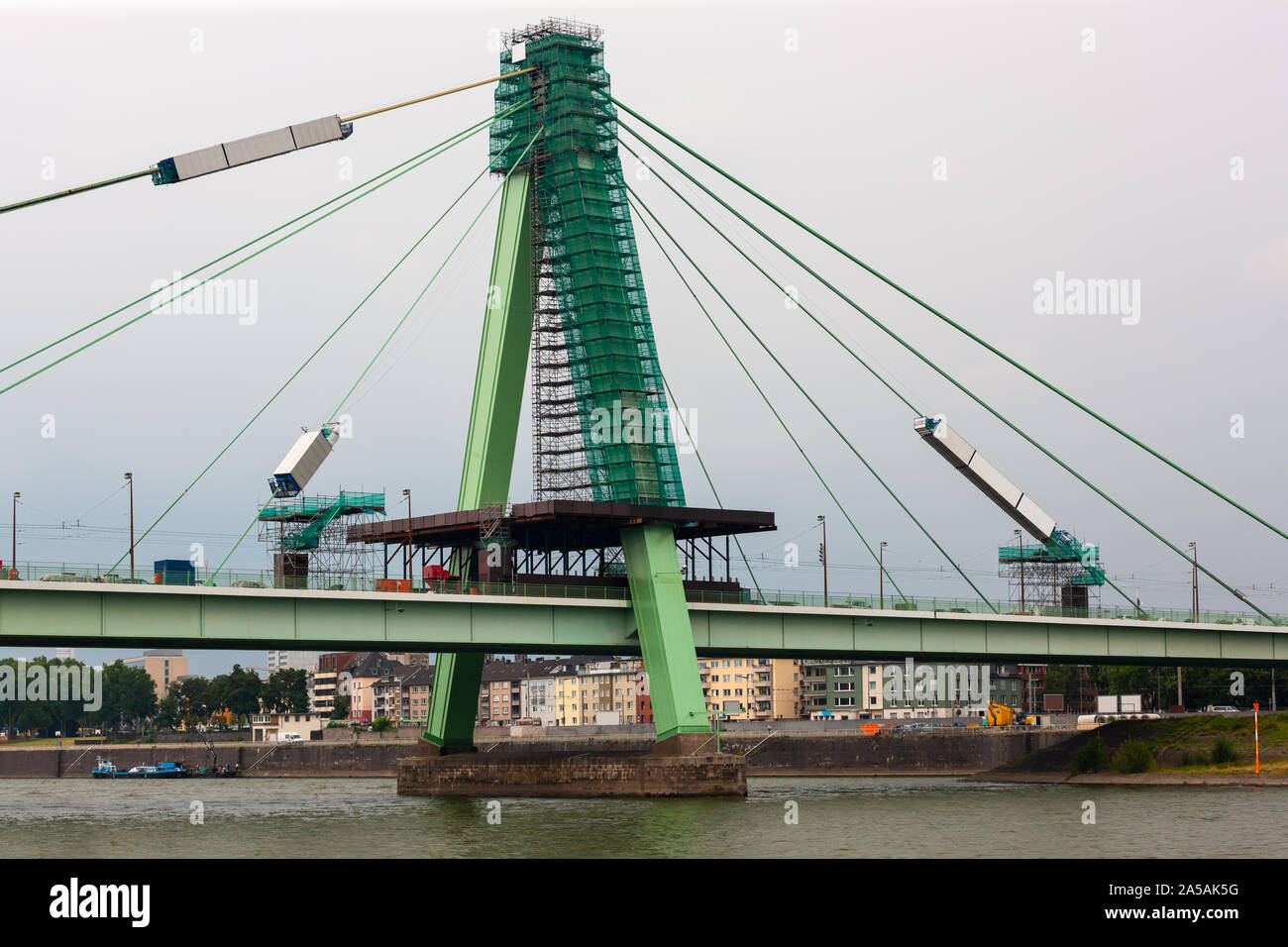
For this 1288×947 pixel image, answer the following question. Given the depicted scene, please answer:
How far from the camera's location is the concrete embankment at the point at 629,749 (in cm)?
12350

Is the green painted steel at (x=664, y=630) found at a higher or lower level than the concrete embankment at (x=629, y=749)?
higher

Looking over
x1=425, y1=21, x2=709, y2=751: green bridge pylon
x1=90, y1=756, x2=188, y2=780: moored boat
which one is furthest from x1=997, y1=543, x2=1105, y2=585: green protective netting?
x1=90, y1=756, x2=188, y2=780: moored boat

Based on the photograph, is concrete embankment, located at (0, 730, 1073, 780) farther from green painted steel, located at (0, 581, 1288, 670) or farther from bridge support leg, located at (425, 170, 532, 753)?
bridge support leg, located at (425, 170, 532, 753)

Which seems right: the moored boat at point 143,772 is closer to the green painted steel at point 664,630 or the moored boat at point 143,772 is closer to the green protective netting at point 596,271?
the green protective netting at point 596,271

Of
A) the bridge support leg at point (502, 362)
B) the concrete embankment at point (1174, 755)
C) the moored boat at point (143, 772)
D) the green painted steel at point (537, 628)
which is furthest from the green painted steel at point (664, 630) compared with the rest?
the moored boat at point (143, 772)

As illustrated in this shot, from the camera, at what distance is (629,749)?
128500 millimetres

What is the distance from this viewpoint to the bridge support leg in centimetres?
7794

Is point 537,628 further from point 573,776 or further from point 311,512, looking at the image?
point 311,512

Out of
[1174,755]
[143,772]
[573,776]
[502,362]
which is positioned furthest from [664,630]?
[143,772]

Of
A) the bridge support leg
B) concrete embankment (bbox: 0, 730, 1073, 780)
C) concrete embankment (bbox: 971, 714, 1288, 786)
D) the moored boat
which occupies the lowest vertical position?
the moored boat

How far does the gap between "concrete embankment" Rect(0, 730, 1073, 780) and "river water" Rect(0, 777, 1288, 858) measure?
53.6 feet

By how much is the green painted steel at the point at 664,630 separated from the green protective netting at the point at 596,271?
107 inches
